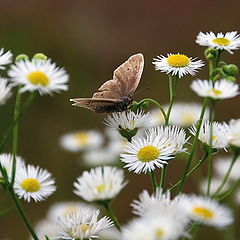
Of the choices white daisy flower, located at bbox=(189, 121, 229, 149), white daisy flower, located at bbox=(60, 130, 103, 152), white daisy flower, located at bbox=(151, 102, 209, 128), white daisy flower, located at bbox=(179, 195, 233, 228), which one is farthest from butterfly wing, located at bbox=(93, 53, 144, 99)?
white daisy flower, located at bbox=(60, 130, 103, 152)

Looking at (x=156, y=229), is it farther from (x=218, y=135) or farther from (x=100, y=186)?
(x=218, y=135)

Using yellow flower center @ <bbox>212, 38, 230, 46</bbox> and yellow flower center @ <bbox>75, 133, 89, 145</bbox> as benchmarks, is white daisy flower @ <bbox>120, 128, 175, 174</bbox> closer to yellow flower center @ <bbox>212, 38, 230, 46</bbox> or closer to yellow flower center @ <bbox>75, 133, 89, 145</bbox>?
yellow flower center @ <bbox>212, 38, 230, 46</bbox>

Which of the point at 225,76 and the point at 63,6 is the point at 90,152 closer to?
the point at 225,76

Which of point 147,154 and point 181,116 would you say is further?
point 181,116

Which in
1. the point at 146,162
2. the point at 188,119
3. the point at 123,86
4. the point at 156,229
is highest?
the point at 188,119

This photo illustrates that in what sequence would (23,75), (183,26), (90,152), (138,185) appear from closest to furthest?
(23,75)
(90,152)
(138,185)
(183,26)

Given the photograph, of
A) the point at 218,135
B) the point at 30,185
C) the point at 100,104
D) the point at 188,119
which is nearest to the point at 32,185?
the point at 30,185

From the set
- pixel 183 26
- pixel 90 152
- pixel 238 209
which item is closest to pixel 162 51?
pixel 183 26
